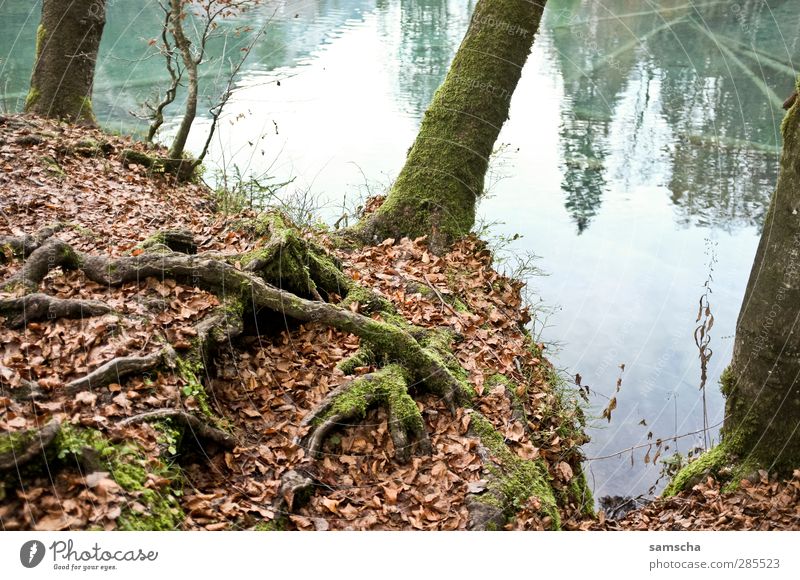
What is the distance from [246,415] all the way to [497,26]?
19.1 feet

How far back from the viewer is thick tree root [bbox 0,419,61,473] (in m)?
3.49

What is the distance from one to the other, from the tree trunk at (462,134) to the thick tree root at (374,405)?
129 inches

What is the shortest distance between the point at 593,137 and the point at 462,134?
36.5ft

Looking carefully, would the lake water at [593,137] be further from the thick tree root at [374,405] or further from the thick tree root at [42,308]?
the thick tree root at [42,308]

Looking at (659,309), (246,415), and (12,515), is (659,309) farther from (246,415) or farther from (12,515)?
(12,515)

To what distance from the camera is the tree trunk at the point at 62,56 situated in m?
10.2

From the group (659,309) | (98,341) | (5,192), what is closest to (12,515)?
(98,341)

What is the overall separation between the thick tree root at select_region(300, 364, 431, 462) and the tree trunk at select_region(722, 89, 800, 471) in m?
2.81

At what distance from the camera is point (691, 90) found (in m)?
20.5

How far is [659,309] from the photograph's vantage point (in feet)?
42.8

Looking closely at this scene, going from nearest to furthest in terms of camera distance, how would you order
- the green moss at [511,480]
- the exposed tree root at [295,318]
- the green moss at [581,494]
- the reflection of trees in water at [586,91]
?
1. the exposed tree root at [295,318]
2. the green moss at [511,480]
3. the green moss at [581,494]
4. the reflection of trees in water at [586,91]

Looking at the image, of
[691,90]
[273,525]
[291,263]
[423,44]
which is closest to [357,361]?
[291,263]

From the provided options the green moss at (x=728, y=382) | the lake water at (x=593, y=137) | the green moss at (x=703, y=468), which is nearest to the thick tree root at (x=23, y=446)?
the green moss at (x=703, y=468)

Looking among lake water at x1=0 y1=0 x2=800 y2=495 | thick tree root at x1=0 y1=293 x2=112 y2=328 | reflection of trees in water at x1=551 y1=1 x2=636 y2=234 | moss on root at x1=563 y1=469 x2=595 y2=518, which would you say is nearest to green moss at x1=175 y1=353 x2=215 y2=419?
thick tree root at x1=0 y1=293 x2=112 y2=328
